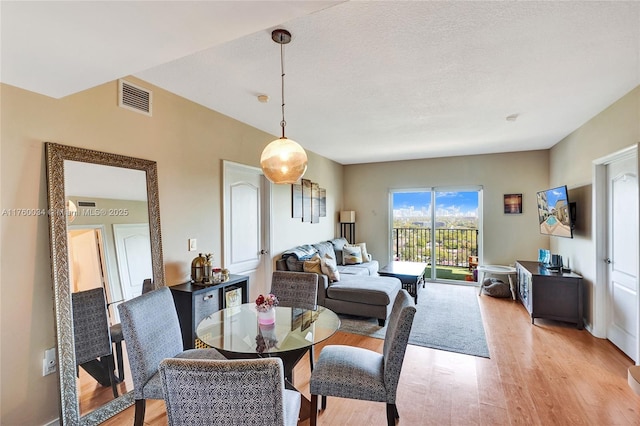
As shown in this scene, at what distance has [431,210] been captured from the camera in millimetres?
6309

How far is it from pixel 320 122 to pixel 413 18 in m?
2.06

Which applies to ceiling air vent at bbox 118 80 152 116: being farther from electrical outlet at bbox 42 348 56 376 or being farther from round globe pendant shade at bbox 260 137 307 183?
electrical outlet at bbox 42 348 56 376

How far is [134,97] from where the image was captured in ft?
8.17

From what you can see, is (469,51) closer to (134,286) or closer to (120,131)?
(120,131)

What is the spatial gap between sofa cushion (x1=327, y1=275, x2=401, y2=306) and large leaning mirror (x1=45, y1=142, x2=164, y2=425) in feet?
7.18

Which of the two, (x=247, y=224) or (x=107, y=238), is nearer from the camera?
(x=107, y=238)

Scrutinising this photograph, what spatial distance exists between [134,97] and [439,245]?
19.1ft

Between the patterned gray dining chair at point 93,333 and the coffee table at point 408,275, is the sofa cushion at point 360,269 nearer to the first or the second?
the coffee table at point 408,275

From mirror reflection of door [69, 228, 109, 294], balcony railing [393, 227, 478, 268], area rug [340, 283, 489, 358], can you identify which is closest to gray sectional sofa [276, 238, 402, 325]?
area rug [340, 283, 489, 358]

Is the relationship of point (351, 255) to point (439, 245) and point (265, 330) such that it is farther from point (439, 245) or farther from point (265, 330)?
point (265, 330)

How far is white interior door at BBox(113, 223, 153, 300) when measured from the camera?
2.34 meters

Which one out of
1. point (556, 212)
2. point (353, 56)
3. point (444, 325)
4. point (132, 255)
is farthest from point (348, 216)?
point (132, 255)

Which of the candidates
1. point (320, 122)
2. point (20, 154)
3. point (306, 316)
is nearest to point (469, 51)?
point (320, 122)

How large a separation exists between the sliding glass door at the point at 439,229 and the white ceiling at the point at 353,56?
2.48 metres
